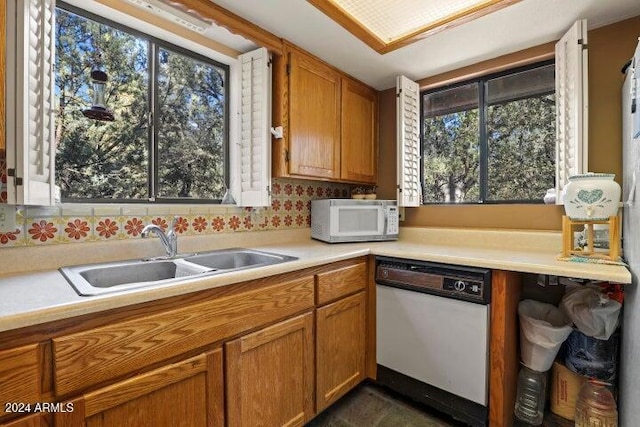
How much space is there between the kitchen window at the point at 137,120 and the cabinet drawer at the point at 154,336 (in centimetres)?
90

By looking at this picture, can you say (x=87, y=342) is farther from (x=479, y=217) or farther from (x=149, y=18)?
(x=479, y=217)

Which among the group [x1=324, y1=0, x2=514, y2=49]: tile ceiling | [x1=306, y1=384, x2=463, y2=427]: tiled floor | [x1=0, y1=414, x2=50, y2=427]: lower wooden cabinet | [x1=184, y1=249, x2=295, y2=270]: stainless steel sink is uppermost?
[x1=324, y1=0, x2=514, y2=49]: tile ceiling

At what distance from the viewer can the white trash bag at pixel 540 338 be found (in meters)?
1.48

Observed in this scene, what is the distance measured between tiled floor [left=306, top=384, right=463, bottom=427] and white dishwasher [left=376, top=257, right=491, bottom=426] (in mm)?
68

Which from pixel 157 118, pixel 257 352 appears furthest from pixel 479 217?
pixel 157 118

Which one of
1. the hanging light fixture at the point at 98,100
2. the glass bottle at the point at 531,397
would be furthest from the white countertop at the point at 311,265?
the hanging light fixture at the point at 98,100

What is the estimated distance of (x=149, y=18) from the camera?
1.60 metres

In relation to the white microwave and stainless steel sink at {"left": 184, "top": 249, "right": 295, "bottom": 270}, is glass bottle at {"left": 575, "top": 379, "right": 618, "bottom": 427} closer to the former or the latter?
the white microwave

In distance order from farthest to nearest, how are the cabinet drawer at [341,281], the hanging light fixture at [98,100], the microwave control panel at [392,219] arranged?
the microwave control panel at [392,219] → the cabinet drawer at [341,281] → the hanging light fixture at [98,100]

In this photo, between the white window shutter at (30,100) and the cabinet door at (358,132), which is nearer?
the white window shutter at (30,100)

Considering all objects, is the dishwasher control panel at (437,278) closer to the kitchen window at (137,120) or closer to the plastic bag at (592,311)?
the plastic bag at (592,311)

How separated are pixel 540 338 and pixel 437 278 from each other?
564 millimetres

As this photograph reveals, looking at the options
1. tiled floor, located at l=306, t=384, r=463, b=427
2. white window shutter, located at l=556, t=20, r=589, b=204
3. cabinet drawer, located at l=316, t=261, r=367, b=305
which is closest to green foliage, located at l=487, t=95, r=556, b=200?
white window shutter, located at l=556, t=20, r=589, b=204

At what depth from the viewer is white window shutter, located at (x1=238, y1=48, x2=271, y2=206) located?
1862 mm
